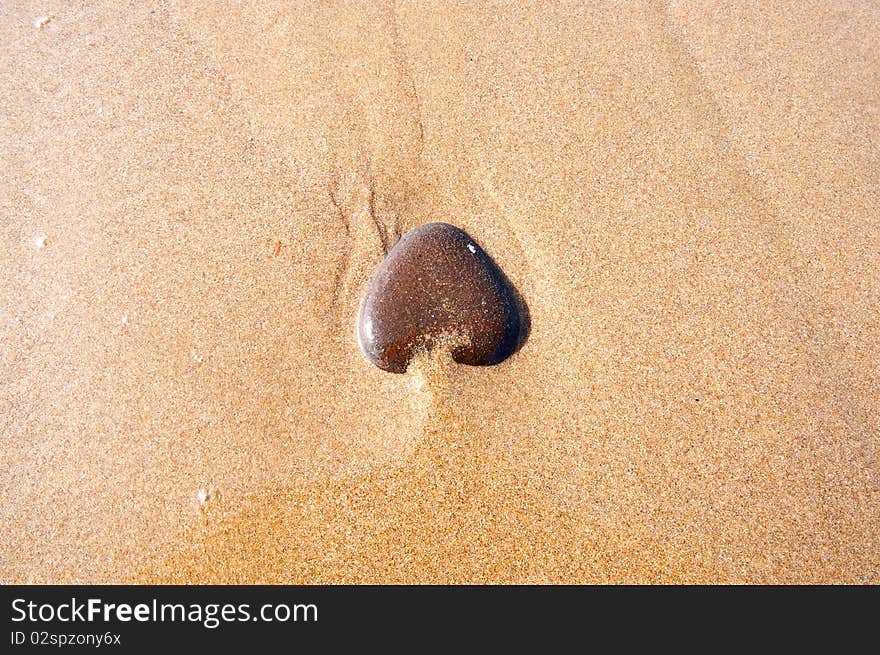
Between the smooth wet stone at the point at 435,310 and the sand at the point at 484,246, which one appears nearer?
the sand at the point at 484,246

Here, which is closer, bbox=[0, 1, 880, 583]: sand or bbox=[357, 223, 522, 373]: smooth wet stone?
bbox=[0, 1, 880, 583]: sand

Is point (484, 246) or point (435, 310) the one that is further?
point (484, 246)

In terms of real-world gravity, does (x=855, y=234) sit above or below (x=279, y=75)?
below

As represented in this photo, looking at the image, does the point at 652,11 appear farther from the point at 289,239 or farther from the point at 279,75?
the point at 289,239

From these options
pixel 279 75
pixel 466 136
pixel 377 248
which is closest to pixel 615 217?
pixel 466 136
